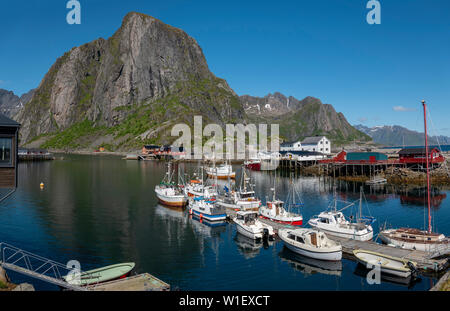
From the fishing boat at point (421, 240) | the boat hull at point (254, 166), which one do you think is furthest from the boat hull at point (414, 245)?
the boat hull at point (254, 166)

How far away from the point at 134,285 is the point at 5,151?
55.5 feet

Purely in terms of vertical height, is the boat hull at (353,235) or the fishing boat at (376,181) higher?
the fishing boat at (376,181)

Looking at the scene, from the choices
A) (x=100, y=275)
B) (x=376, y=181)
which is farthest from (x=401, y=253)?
(x=376, y=181)

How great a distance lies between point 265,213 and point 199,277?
2091 cm

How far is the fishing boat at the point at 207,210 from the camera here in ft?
169

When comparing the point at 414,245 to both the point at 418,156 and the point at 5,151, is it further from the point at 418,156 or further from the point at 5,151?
the point at 418,156

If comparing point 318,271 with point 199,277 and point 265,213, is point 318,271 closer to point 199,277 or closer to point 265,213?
point 199,277

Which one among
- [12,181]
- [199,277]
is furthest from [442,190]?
[12,181]

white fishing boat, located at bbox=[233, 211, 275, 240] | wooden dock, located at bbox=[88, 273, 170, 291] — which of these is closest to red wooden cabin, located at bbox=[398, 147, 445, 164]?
white fishing boat, located at bbox=[233, 211, 275, 240]

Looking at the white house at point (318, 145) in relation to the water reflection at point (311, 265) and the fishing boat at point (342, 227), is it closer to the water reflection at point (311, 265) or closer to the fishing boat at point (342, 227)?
the fishing boat at point (342, 227)

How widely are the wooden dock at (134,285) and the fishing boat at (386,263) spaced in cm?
2014

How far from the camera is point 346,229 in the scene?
136ft

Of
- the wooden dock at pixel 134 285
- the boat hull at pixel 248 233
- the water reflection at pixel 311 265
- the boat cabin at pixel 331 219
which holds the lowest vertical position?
the water reflection at pixel 311 265

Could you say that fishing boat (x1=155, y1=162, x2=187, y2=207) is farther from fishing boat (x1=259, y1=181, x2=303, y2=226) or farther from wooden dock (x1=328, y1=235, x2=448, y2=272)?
wooden dock (x1=328, y1=235, x2=448, y2=272)
